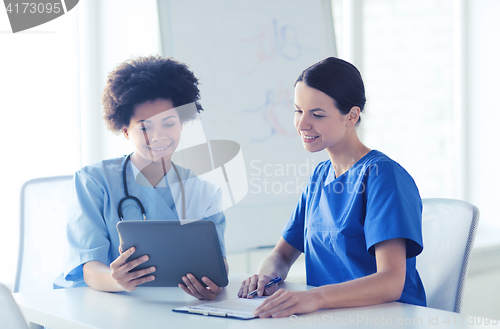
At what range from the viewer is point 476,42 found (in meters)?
2.88

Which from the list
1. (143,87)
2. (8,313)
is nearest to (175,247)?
(8,313)

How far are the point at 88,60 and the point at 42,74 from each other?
7.6 inches

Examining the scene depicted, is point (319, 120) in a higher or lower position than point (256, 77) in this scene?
lower

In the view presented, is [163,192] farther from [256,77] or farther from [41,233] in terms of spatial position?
[256,77]

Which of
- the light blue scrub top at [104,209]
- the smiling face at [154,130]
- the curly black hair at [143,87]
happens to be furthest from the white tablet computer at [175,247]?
the curly black hair at [143,87]

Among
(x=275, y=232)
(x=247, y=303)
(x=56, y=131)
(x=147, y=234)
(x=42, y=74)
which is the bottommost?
(x=275, y=232)

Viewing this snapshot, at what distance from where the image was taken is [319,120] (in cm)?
126

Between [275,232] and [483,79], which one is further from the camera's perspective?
[483,79]

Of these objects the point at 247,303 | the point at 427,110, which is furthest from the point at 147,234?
the point at 427,110

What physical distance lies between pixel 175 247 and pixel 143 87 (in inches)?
23.7

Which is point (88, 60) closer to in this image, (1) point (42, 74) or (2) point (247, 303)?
(1) point (42, 74)

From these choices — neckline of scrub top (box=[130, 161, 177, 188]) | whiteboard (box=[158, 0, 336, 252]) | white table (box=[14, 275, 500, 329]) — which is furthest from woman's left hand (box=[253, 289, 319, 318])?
whiteboard (box=[158, 0, 336, 252])

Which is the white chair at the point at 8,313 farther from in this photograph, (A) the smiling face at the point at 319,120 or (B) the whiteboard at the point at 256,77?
(B) the whiteboard at the point at 256,77

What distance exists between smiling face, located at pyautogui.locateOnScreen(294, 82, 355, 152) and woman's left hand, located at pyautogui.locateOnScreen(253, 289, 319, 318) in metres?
0.47
